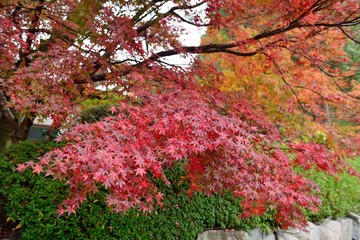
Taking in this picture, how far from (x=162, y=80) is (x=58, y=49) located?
50.5 inches

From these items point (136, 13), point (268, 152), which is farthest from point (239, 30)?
point (268, 152)

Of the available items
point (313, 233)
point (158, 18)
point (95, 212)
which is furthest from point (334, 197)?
point (95, 212)

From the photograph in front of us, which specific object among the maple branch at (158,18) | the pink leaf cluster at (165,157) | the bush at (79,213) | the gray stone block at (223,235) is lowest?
the gray stone block at (223,235)

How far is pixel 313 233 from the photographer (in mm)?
5484

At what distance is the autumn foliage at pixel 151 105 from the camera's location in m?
2.21

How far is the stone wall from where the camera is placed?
427 centimetres

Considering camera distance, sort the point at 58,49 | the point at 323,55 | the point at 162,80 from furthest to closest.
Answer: the point at 323,55, the point at 162,80, the point at 58,49

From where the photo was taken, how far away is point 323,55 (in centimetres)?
544

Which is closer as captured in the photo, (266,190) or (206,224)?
(266,190)

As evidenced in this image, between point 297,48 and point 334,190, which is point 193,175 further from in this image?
point 334,190

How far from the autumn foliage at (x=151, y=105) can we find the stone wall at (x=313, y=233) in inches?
35.3

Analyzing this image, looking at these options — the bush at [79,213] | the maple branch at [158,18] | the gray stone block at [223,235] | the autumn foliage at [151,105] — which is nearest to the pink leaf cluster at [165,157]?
the autumn foliage at [151,105]

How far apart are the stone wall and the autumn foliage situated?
2.94ft

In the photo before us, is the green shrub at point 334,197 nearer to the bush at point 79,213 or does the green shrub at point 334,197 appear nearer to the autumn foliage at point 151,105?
the autumn foliage at point 151,105
